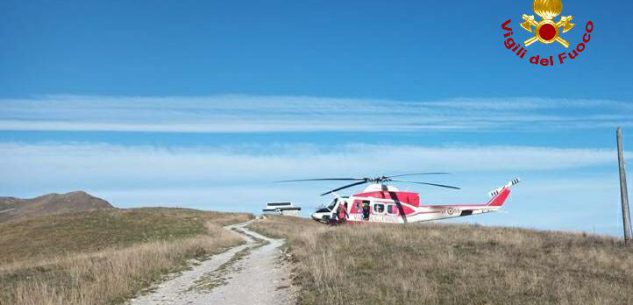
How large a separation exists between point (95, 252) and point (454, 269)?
76.5ft

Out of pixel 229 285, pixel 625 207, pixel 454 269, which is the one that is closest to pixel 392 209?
pixel 625 207

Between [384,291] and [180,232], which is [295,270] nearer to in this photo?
[384,291]

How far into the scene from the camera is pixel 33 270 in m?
19.3

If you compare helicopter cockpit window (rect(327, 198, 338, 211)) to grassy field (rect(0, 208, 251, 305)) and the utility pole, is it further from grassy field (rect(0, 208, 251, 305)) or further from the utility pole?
the utility pole

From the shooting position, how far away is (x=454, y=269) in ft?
49.7

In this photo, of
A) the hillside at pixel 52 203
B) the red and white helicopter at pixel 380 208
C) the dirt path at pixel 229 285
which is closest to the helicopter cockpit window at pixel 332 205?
the red and white helicopter at pixel 380 208

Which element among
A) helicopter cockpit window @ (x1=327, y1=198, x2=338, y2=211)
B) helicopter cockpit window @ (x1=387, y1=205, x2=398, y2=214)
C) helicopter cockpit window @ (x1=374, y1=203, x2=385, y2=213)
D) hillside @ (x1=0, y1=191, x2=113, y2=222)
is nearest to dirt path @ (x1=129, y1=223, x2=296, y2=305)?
helicopter cockpit window @ (x1=327, y1=198, x2=338, y2=211)

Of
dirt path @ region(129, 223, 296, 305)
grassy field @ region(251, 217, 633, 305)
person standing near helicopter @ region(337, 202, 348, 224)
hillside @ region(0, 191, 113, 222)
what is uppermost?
hillside @ region(0, 191, 113, 222)

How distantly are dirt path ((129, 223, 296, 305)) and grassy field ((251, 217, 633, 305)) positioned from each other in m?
0.70

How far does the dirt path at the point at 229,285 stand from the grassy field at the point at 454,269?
2.29ft

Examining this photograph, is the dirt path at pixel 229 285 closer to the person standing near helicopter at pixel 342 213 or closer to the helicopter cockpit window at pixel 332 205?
the person standing near helicopter at pixel 342 213

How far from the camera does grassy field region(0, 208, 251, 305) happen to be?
1427cm

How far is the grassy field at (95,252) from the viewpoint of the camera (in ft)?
46.8

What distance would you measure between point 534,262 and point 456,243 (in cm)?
531
